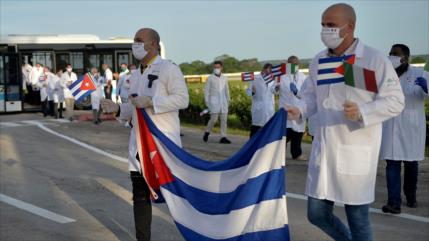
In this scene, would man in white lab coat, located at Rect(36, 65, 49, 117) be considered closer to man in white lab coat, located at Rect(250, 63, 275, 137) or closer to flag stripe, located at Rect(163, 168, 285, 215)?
man in white lab coat, located at Rect(250, 63, 275, 137)

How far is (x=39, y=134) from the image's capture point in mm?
16562

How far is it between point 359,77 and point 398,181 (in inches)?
140

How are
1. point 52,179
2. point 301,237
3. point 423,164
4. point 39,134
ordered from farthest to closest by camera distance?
1. point 39,134
2. point 423,164
3. point 52,179
4. point 301,237

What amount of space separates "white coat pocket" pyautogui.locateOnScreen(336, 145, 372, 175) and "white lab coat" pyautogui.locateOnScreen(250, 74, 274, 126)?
8392 mm

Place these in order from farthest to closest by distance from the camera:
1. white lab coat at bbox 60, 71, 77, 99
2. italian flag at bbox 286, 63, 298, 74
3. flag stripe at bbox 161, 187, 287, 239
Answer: white lab coat at bbox 60, 71, 77, 99 < italian flag at bbox 286, 63, 298, 74 < flag stripe at bbox 161, 187, 287, 239

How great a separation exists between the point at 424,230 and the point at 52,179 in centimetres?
615

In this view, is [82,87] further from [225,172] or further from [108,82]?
[108,82]

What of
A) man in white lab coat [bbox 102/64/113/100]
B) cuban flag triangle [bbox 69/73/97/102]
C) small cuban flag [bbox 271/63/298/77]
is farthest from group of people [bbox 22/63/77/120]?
cuban flag triangle [bbox 69/73/97/102]

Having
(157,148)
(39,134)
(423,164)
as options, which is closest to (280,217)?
(157,148)

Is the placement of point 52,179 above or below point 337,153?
below

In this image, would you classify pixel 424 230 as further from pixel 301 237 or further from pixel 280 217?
pixel 280 217

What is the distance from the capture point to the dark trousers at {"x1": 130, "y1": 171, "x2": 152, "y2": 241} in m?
5.27

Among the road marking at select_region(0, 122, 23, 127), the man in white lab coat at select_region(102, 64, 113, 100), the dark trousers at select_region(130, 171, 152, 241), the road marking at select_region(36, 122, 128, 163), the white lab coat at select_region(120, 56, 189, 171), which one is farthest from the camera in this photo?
the man in white lab coat at select_region(102, 64, 113, 100)

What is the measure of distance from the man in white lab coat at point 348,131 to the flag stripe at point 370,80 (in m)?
0.10
